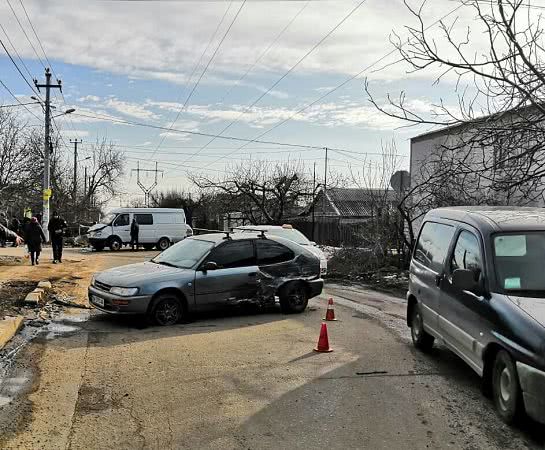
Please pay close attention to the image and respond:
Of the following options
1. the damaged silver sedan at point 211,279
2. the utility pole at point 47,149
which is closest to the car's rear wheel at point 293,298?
the damaged silver sedan at point 211,279

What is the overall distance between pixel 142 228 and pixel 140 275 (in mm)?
21688

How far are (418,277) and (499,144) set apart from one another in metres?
2.98

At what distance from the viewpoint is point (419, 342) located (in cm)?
738

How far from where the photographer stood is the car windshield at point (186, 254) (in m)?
9.62

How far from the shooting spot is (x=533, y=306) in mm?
4633

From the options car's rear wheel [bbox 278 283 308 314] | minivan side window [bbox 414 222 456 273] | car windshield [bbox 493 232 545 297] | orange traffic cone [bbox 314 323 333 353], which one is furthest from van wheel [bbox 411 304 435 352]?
car's rear wheel [bbox 278 283 308 314]

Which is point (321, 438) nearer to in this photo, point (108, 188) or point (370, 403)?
point (370, 403)

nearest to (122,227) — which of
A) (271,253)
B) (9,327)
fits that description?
(271,253)

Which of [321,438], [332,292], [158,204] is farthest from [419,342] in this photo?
[158,204]

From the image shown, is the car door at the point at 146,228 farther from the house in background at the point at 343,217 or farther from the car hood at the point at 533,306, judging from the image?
the car hood at the point at 533,306

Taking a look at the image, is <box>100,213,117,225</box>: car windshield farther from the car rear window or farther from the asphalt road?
the asphalt road

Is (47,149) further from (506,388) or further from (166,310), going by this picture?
(506,388)

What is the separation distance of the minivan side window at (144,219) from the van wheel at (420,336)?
24.3 meters

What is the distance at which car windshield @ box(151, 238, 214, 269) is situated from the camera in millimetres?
9625
